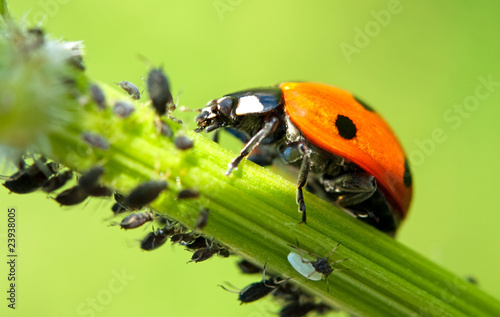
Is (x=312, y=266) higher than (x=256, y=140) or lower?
lower

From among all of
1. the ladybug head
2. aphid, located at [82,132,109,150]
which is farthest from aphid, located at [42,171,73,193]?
the ladybug head

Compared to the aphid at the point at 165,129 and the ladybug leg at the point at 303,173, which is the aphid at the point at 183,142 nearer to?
the aphid at the point at 165,129

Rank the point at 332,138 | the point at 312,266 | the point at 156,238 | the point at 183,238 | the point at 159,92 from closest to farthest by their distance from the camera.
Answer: the point at 159,92 → the point at 312,266 → the point at 183,238 → the point at 156,238 → the point at 332,138

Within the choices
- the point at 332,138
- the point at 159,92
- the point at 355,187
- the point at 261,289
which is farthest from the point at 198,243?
the point at 355,187

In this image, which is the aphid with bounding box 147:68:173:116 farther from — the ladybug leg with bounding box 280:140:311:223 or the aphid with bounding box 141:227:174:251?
the ladybug leg with bounding box 280:140:311:223

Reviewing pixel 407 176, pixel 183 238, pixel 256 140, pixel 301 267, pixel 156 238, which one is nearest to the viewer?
pixel 301 267

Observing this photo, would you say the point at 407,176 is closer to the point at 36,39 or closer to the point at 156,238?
the point at 156,238

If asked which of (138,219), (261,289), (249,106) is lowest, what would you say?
(261,289)

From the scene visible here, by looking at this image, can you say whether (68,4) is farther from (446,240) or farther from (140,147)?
(446,240)
